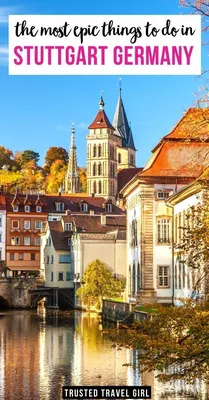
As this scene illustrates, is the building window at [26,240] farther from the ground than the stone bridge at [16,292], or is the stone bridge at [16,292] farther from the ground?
the building window at [26,240]

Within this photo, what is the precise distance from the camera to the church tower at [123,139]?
628ft

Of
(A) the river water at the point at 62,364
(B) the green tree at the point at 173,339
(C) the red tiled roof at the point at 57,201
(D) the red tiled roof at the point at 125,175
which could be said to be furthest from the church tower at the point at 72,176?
(B) the green tree at the point at 173,339

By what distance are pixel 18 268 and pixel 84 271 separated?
23.9 m

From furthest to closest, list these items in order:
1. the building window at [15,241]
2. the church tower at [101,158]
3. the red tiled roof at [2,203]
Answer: the church tower at [101,158] < the building window at [15,241] < the red tiled roof at [2,203]

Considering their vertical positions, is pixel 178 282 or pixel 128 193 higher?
pixel 128 193

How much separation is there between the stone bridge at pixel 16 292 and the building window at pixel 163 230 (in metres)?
27.4

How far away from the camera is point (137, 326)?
1797 centimetres

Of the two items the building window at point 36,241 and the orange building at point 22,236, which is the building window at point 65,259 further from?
the building window at point 36,241

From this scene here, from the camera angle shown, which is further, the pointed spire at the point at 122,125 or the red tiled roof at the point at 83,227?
the pointed spire at the point at 122,125

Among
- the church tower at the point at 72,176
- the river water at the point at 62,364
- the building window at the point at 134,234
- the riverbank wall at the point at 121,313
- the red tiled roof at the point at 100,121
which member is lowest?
the river water at the point at 62,364

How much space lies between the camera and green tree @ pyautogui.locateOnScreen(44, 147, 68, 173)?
180500mm

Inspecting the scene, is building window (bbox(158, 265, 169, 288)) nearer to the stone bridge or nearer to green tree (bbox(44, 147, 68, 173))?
the stone bridge

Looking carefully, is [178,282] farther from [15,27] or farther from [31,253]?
[31,253]

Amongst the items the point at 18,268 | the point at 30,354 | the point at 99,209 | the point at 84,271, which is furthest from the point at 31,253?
the point at 30,354
